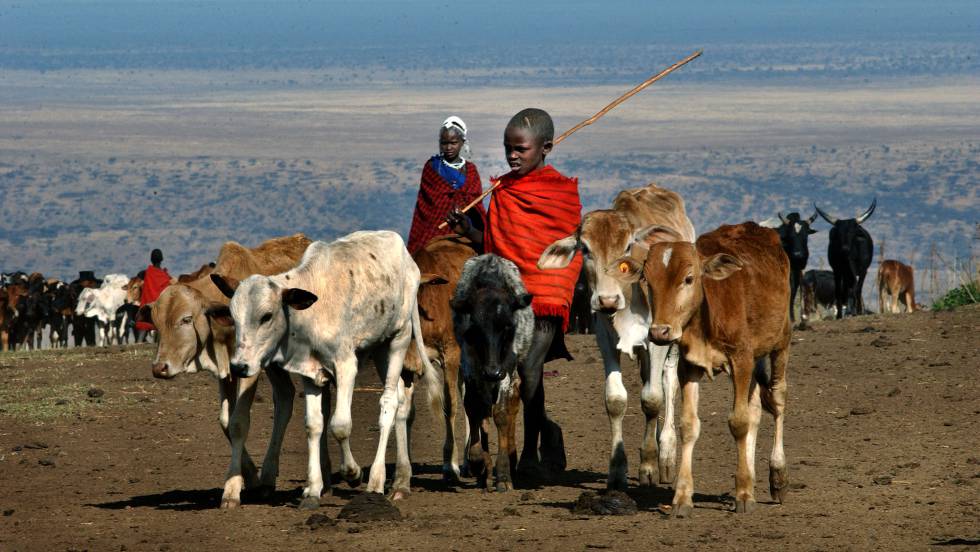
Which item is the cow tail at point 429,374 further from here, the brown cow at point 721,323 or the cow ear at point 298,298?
the brown cow at point 721,323

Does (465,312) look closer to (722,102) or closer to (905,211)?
(905,211)

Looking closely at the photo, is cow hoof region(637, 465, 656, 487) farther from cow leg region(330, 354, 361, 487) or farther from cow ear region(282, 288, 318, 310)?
cow ear region(282, 288, 318, 310)

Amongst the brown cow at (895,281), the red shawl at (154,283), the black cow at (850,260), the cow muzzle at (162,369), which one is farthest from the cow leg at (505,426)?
the brown cow at (895,281)

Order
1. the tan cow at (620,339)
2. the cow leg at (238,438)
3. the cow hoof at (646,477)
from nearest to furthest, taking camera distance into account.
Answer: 1. the cow leg at (238,438)
2. the tan cow at (620,339)
3. the cow hoof at (646,477)

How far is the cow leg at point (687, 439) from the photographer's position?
10.3 meters

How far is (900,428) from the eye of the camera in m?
13.6

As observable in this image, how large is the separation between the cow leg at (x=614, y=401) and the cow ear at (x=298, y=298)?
1989mm

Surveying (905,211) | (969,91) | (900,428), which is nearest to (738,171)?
(905,211)

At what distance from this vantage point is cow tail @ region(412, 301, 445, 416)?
11.8 meters

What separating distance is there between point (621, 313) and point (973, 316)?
857 centimetres

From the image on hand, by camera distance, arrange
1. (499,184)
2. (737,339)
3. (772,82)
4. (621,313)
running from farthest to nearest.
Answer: (772,82), (499,184), (621,313), (737,339)

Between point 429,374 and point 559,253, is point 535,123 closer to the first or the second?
point 559,253

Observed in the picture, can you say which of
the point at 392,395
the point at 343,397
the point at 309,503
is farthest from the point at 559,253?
the point at 309,503

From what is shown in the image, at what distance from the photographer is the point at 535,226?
12219 mm
